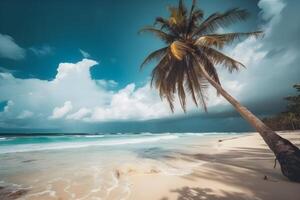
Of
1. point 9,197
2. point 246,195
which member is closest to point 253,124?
point 246,195

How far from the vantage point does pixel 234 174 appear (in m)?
5.28

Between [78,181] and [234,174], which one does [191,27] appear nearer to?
[234,174]

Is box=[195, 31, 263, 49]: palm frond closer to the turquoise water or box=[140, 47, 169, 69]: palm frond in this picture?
box=[140, 47, 169, 69]: palm frond

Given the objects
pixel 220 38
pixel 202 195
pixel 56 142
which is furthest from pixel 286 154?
pixel 56 142

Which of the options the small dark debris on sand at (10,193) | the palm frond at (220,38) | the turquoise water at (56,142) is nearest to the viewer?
the small dark debris on sand at (10,193)

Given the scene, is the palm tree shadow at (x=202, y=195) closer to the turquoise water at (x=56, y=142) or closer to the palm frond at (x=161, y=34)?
the palm frond at (x=161, y=34)

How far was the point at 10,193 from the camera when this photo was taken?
4480 millimetres

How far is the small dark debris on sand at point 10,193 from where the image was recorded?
4.22 metres

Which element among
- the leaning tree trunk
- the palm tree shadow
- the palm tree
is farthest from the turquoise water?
the leaning tree trunk

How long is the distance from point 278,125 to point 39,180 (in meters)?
48.1

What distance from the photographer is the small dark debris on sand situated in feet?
13.8

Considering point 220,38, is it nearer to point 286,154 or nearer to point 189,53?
point 189,53

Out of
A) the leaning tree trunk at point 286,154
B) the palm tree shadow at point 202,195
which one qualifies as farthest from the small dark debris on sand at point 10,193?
the leaning tree trunk at point 286,154

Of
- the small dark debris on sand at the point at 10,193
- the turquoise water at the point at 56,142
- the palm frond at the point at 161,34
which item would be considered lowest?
the small dark debris on sand at the point at 10,193
